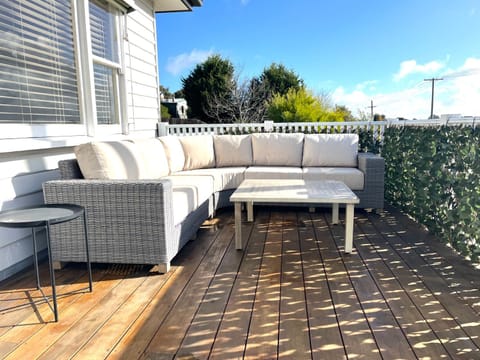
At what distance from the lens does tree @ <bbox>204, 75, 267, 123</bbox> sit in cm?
1306

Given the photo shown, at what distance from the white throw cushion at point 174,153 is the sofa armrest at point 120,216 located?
5.48 feet

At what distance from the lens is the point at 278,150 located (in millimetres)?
4789

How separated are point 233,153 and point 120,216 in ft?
8.32

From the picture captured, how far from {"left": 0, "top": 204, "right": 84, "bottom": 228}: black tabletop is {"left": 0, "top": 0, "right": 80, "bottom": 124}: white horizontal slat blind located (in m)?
0.87

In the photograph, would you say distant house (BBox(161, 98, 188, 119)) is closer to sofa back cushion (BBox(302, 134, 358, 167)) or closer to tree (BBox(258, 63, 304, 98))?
tree (BBox(258, 63, 304, 98))

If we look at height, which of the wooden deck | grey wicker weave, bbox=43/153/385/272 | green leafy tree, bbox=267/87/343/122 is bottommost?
the wooden deck

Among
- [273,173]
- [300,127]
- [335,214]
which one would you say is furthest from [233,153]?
[300,127]

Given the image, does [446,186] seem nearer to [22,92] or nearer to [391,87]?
[22,92]

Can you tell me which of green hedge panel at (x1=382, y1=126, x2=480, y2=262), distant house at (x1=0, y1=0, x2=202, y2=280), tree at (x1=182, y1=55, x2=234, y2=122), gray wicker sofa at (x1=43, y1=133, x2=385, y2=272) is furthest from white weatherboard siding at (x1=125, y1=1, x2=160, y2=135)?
tree at (x1=182, y1=55, x2=234, y2=122)

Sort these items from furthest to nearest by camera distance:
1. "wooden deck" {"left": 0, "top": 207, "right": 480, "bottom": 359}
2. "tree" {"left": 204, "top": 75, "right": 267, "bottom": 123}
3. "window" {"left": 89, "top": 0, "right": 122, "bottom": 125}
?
"tree" {"left": 204, "top": 75, "right": 267, "bottom": 123}
"window" {"left": 89, "top": 0, "right": 122, "bottom": 125}
"wooden deck" {"left": 0, "top": 207, "right": 480, "bottom": 359}

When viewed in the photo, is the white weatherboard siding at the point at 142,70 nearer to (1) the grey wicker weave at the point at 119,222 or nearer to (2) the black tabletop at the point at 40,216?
(1) the grey wicker weave at the point at 119,222

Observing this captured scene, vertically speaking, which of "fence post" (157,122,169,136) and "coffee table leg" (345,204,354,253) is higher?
"fence post" (157,122,169,136)

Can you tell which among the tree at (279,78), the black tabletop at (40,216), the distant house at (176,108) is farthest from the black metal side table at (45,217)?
the distant house at (176,108)

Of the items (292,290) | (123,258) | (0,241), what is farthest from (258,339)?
(0,241)
